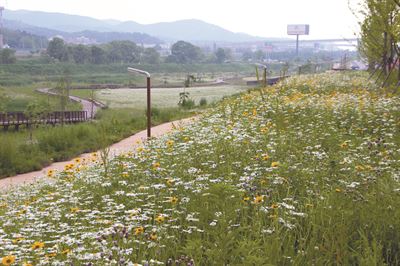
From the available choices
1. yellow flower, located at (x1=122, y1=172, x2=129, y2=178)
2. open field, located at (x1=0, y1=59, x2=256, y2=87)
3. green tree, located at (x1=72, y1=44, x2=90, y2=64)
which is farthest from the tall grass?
green tree, located at (x1=72, y1=44, x2=90, y2=64)

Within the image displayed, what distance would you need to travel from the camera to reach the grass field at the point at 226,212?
3096 mm

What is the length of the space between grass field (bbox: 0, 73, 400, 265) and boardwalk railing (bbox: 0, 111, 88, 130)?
17.0 meters

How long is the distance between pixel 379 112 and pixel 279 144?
378cm

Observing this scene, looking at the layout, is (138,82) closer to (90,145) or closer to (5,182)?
(90,145)

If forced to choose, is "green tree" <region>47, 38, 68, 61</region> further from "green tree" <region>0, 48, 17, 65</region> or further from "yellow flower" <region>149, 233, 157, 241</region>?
"yellow flower" <region>149, 233, 157, 241</region>

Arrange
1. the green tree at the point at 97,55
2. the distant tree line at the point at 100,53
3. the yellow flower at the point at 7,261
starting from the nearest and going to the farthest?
the yellow flower at the point at 7,261
the distant tree line at the point at 100,53
the green tree at the point at 97,55

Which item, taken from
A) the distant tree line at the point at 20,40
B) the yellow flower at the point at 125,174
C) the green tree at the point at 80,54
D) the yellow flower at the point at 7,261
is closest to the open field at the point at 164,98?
the yellow flower at the point at 125,174

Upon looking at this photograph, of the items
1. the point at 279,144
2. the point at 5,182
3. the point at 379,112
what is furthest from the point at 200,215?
the point at 5,182

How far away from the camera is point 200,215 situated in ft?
12.7

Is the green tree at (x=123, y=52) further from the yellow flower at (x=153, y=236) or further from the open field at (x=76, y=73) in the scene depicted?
the yellow flower at (x=153, y=236)

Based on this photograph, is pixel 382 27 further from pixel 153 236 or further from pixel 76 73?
pixel 76 73

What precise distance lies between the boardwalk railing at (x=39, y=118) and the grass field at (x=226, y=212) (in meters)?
17.0

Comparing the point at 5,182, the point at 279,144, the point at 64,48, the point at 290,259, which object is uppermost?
the point at 64,48

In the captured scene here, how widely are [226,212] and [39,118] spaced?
21.6m
